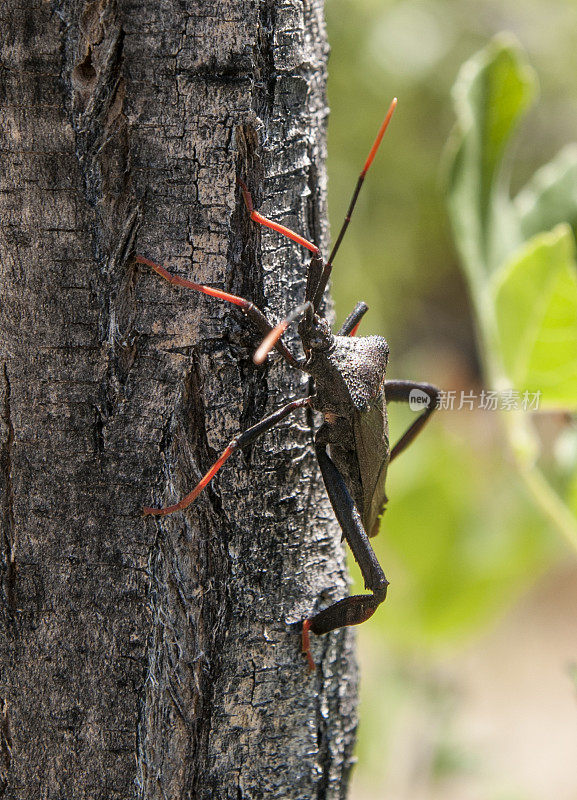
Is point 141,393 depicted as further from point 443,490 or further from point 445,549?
point 445,549

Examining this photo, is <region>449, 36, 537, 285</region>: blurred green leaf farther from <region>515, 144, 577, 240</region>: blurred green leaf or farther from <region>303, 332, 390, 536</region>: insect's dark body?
<region>303, 332, 390, 536</region>: insect's dark body

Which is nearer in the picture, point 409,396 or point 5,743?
point 5,743

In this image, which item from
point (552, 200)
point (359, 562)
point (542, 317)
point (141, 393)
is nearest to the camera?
point (141, 393)

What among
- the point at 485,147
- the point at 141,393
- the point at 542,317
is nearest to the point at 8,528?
the point at 141,393

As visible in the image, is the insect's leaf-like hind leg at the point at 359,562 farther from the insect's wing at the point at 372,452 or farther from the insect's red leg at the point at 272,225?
the insect's red leg at the point at 272,225

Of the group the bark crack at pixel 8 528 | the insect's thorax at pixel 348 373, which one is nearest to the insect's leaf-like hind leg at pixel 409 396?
the insect's thorax at pixel 348 373

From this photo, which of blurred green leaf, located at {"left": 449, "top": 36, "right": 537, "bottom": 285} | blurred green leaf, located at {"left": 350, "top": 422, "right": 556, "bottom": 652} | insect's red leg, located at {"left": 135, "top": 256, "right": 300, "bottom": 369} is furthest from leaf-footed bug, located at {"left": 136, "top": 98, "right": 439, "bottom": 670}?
blurred green leaf, located at {"left": 350, "top": 422, "right": 556, "bottom": 652}
